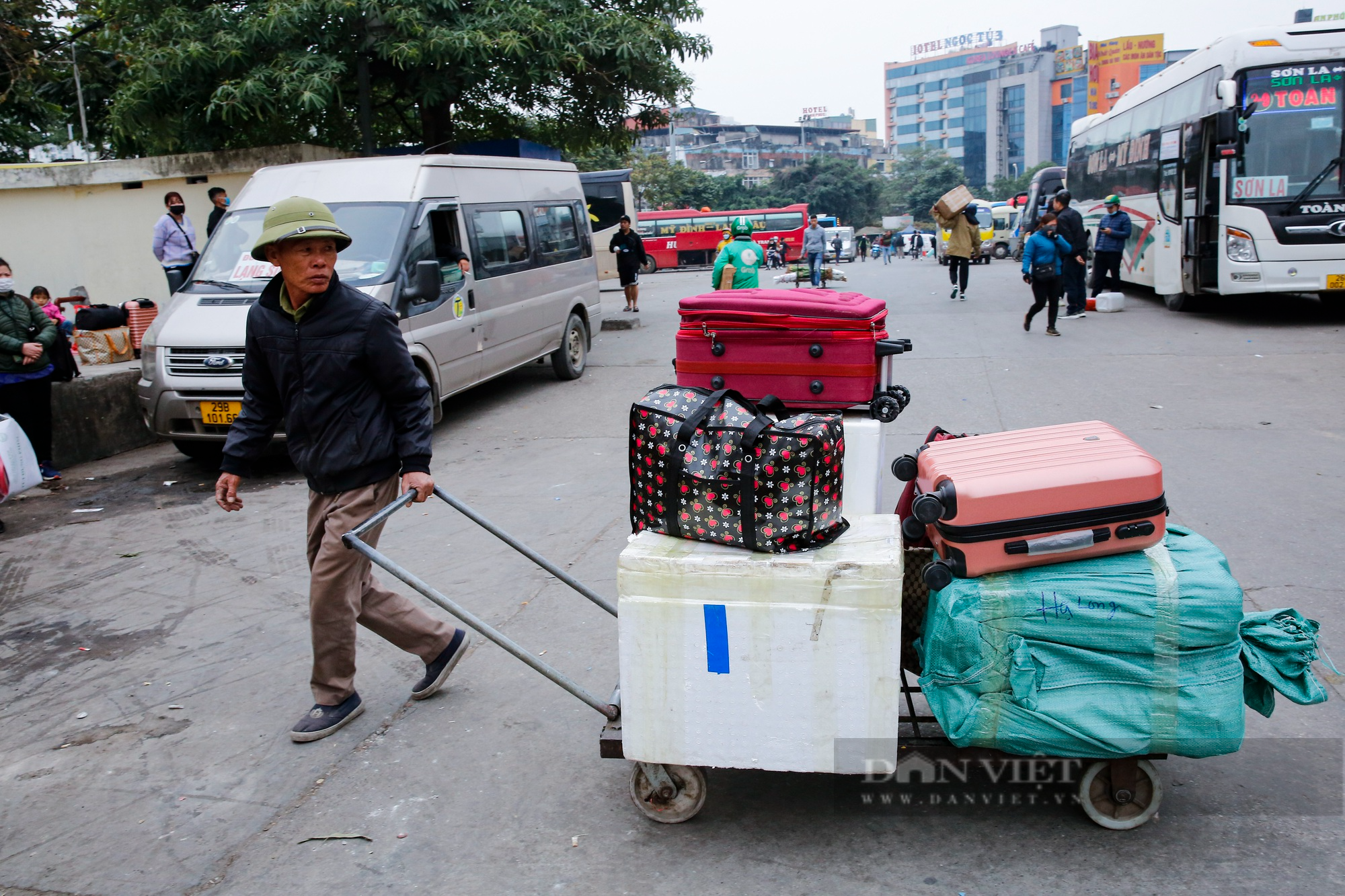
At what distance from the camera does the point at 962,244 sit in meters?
17.4

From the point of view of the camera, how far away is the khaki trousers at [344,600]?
11.8 feet

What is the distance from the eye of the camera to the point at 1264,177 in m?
12.6

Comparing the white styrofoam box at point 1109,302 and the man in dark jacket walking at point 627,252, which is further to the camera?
the man in dark jacket walking at point 627,252

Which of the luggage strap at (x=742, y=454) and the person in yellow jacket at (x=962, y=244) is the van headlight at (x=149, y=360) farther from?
the person in yellow jacket at (x=962, y=244)

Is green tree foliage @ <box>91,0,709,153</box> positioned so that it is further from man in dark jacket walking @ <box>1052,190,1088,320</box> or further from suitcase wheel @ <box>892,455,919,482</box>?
suitcase wheel @ <box>892,455,919,482</box>

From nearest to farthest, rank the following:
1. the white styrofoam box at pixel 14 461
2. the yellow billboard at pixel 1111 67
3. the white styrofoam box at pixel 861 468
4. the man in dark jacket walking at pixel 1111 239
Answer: the white styrofoam box at pixel 861 468
the white styrofoam box at pixel 14 461
the man in dark jacket walking at pixel 1111 239
the yellow billboard at pixel 1111 67

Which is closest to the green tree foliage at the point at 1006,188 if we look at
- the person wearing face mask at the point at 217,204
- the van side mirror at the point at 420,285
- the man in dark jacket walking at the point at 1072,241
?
the man in dark jacket walking at the point at 1072,241

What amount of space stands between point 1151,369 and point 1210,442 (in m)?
3.24

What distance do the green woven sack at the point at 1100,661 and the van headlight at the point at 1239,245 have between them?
38.4 feet

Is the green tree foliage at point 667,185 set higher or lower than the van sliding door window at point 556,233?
higher

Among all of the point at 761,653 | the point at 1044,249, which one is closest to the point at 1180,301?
the point at 1044,249

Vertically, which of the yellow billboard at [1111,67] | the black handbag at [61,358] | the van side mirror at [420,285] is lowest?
the black handbag at [61,358]

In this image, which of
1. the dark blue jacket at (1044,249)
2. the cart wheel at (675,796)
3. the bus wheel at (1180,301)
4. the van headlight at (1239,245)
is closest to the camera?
the cart wheel at (675,796)

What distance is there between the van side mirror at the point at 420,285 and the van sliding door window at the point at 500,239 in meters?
1.19
